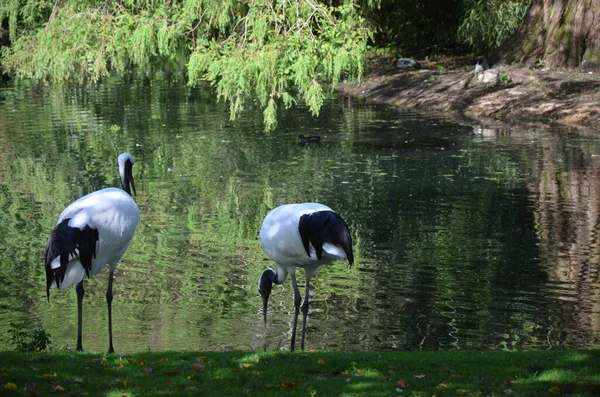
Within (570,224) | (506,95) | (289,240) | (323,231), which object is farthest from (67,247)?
(506,95)

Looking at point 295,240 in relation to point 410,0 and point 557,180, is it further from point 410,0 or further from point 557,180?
point 410,0

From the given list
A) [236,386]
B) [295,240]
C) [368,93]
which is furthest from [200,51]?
[368,93]

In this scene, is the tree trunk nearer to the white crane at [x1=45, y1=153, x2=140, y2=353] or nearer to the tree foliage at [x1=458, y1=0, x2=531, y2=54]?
the tree foliage at [x1=458, y1=0, x2=531, y2=54]

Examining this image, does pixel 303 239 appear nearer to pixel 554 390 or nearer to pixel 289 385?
pixel 289 385

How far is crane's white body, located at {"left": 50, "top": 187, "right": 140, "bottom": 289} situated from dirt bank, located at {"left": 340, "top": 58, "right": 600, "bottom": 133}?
16.2m

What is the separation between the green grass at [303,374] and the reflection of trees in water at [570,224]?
2.27 metres

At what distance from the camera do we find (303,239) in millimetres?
8734

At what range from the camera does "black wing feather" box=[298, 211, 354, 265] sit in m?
8.41

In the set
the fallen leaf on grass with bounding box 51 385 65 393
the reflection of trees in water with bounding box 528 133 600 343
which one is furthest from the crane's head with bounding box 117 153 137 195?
the reflection of trees in water with bounding box 528 133 600 343

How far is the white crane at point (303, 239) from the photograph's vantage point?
8.48 metres

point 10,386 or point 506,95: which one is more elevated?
point 506,95

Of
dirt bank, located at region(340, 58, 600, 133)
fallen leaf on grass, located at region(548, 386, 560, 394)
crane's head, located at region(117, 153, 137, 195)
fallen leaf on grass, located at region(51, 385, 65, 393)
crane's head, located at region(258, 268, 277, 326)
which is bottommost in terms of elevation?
fallen leaf on grass, located at region(548, 386, 560, 394)

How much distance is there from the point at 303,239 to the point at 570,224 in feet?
23.0

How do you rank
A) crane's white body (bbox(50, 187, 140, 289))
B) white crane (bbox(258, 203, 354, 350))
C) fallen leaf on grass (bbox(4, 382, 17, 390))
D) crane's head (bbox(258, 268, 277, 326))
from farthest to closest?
crane's head (bbox(258, 268, 277, 326)) < white crane (bbox(258, 203, 354, 350)) < crane's white body (bbox(50, 187, 140, 289)) < fallen leaf on grass (bbox(4, 382, 17, 390))
